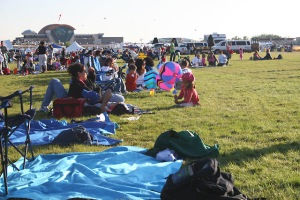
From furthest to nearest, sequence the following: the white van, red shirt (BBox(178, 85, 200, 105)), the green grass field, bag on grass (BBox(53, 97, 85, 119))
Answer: the white van < red shirt (BBox(178, 85, 200, 105)) < bag on grass (BBox(53, 97, 85, 119)) < the green grass field

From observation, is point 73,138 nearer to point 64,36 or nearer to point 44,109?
point 44,109

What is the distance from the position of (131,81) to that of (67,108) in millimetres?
3940

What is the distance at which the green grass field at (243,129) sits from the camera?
395cm

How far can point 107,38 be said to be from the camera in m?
148

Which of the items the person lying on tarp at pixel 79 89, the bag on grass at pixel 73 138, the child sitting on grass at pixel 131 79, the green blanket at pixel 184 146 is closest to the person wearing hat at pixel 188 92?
the person lying on tarp at pixel 79 89

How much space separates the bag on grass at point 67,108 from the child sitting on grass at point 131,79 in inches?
146

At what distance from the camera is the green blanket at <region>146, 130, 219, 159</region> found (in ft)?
15.5

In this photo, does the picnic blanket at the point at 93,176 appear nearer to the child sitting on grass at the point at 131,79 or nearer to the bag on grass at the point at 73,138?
the bag on grass at the point at 73,138

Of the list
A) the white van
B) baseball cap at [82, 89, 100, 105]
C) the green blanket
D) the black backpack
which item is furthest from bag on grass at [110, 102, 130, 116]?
the white van

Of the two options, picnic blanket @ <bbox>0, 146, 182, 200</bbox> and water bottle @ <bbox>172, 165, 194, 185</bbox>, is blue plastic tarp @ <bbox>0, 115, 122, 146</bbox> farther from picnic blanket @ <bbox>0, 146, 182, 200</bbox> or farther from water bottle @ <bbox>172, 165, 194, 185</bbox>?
water bottle @ <bbox>172, 165, 194, 185</bbox>

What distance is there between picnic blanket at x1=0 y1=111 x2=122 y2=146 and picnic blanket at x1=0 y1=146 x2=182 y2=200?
30.0 inches

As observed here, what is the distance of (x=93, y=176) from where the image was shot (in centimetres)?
403

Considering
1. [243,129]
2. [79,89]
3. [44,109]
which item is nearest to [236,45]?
[44,109]

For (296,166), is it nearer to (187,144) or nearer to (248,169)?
(248,169)
